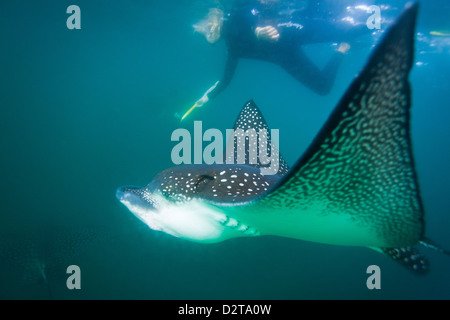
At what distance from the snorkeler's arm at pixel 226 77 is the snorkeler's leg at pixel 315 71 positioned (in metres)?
2.35

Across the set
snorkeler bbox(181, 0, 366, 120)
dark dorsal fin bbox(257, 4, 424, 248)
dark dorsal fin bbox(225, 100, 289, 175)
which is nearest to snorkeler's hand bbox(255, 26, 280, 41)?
snorkeler bbox(181, 0, 366, 120)

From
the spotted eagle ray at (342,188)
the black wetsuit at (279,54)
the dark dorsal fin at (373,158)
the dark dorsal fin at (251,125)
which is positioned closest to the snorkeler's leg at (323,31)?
the black wetsuit at (279,54)

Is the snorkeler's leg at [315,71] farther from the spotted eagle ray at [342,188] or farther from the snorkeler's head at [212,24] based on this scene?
the spotted eagle ray at [342,188]

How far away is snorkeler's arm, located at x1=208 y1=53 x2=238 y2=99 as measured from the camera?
9672mm

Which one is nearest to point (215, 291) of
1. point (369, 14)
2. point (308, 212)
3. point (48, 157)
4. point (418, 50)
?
point (308, 212)

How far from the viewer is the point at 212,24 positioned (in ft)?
47.0

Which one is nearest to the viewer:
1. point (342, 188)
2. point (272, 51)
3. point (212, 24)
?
point (342, 188)

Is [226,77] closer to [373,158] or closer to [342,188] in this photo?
[342,188]

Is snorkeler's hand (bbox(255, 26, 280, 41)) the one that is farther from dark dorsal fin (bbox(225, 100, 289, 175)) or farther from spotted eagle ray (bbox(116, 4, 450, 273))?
spotted eagle ray (bbox(116, 4, 450, 273))

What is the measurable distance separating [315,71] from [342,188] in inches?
384

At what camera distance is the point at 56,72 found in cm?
4259

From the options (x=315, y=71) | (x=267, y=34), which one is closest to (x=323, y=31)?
(x=315, y=71)

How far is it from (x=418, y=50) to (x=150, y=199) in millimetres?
24708

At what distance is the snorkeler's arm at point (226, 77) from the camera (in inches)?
381
